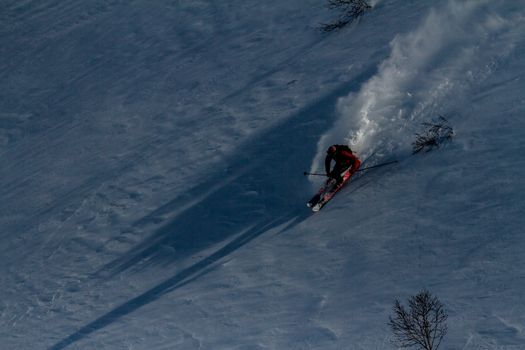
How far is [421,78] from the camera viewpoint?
16.6 metres

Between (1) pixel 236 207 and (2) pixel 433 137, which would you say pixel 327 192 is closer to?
(1) pixel 236 207

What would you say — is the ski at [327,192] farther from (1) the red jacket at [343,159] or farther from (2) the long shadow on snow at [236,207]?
(2) the long shadow on snow at [236,207]

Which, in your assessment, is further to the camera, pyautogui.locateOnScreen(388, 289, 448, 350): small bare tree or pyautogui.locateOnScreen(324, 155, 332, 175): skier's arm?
pyautogui.locateOnScreen(324, 155, 332, 175): skier's arm

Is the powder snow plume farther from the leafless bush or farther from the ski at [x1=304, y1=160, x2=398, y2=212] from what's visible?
the ski at [x1=304, y1=160, x2=398, y2=212]

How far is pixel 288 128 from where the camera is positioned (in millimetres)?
17375

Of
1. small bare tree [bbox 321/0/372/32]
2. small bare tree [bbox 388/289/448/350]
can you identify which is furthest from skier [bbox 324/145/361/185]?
small bare tree [bbox 321/0/372/32]

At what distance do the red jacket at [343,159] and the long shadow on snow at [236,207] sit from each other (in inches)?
43.6

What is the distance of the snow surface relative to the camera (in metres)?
13.6

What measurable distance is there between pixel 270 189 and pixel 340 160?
208 cm

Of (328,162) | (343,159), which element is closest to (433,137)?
Result: (343,159)

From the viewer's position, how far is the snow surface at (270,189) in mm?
13602

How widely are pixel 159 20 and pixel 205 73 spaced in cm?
451

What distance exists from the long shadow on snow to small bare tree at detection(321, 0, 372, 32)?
288 centimetres

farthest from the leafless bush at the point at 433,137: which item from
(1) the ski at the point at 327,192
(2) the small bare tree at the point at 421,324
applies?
(2) the small bare tree at the point at 421,324
